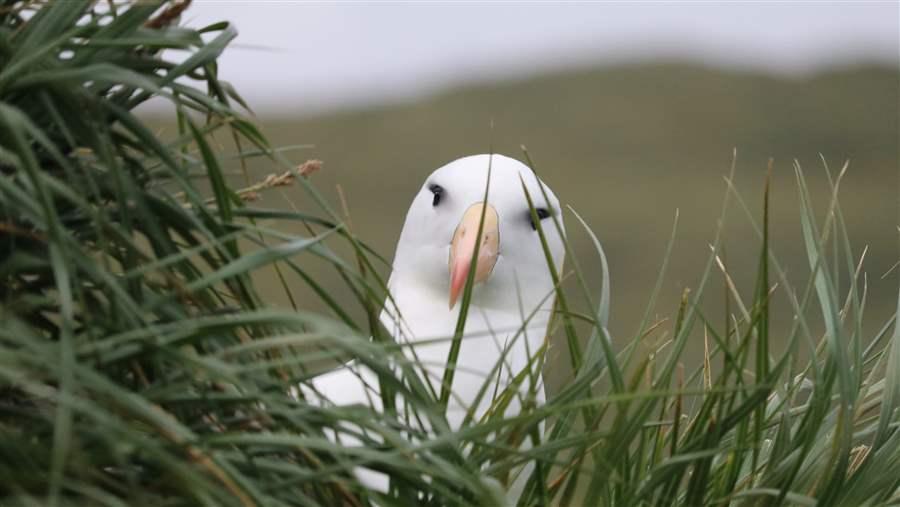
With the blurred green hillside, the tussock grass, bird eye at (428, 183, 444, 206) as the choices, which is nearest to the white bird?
bird eye at (428, 183, 444, 206)

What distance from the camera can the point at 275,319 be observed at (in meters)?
1.71

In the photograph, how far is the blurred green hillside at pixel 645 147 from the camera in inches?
920

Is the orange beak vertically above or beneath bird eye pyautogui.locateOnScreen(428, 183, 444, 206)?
beneath

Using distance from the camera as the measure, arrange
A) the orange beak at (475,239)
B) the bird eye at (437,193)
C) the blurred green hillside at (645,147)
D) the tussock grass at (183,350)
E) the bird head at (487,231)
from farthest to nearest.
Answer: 1. the blurred green hillside at (645,147)
2. the bird eye at (437,193)
3. the bird head at (487,231)
4. the orange beak at (475,239)
5. the tussock grass at (183,350)

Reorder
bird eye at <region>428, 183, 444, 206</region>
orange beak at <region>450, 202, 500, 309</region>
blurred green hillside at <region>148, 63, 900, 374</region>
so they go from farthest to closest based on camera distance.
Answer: blurred green hillside at <region>148, 63, 900, 374</region>
bird eye at <region>428, 183, 444, 206</region>
orange beak at <region>450, 202, 500, 309</region>

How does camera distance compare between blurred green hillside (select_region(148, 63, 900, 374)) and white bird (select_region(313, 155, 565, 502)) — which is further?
blurred green hillside (select_region(148, 63, 900, 374))

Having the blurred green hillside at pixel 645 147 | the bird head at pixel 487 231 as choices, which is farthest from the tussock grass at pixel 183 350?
the blurred green hillside at pixel 645 147

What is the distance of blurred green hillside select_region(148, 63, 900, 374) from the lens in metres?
23.4

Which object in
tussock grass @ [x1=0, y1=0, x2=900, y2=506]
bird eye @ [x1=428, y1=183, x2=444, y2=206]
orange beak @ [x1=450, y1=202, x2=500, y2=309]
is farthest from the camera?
bird eye @ [x1=428, y1=183, x2=444, y2=206]

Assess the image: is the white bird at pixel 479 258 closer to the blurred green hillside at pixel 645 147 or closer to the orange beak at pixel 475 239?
the orange beak at pixel 475 239

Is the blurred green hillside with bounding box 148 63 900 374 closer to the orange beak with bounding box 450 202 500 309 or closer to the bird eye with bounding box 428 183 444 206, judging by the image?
the bird eye with bounding box 428 183 444 206

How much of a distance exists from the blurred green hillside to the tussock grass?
1788 cm

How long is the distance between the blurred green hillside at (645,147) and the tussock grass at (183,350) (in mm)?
17879

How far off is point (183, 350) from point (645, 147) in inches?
1200
